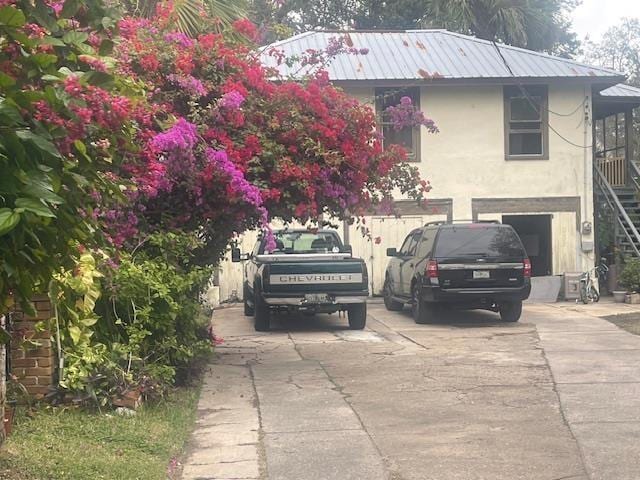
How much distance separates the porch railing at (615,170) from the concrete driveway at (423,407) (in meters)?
10.4

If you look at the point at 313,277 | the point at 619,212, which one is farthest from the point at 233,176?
the point at 619,212

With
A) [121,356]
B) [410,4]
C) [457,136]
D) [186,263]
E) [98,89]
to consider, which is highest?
[410,4]

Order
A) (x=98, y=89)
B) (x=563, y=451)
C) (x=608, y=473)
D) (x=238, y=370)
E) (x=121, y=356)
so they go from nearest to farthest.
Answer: (x=98, y=89) → (x=608, y=473) → (x=563, y=451) → (x=121, y=356) → (x=238, y=370)

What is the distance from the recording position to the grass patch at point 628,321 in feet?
42.3

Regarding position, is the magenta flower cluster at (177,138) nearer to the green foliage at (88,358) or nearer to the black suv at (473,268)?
the green foliage at (88,358)

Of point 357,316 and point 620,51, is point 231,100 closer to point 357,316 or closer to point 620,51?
point 357,316

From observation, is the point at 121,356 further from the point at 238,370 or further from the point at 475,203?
the point at 475,203

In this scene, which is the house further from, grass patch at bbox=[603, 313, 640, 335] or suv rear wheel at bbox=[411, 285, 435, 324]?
suv rear wheel at bbox=[411, 285, 435, 324]

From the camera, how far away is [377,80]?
753 inches

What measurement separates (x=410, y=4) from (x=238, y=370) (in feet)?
79.5

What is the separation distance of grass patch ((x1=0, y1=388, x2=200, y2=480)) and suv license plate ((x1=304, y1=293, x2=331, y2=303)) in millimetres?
5952

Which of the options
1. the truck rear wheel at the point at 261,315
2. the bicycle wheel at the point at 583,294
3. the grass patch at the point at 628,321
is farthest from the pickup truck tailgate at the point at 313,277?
the bicycle wheel at the point at 583,294

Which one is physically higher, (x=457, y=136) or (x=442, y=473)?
(x=457, y=136)

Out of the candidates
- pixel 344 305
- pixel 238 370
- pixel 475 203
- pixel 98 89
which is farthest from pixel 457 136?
pixel 98 89
